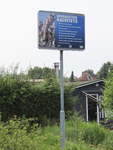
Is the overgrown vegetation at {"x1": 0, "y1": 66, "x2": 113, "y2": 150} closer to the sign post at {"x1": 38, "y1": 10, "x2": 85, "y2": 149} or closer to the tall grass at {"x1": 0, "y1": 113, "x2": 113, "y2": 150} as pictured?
the tall grass at {"x1": 0, "y1": 113, "x2": 113, "y2": 150}

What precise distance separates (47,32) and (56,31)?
0.21m

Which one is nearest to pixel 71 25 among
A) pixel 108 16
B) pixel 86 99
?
pixel 108 16

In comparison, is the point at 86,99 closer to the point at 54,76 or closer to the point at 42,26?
the point at 54,76

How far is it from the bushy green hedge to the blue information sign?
107 inches

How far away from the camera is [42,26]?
411 centimetres

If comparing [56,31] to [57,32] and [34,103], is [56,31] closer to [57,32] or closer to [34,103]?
[57,32]

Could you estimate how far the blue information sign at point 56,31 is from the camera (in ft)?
13.4

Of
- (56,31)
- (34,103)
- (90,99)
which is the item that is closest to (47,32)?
(56,31)

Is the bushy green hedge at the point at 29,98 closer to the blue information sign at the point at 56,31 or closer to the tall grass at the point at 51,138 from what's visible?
the tall grass at the point at 51,138

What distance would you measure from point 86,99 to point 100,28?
7519 mm

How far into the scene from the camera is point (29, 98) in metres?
6.62

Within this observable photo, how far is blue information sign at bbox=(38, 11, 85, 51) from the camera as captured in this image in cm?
409

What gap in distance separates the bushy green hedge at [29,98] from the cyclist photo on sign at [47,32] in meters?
2.68

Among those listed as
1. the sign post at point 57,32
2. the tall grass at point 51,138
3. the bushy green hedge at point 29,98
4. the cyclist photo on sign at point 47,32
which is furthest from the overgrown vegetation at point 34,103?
the cyclist photo on sign at point 47,32
